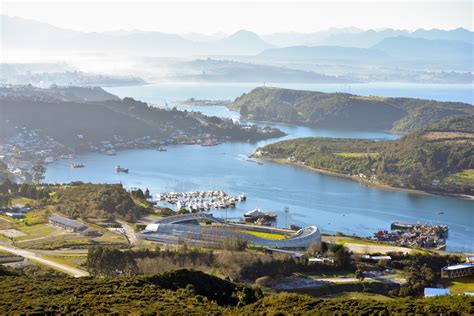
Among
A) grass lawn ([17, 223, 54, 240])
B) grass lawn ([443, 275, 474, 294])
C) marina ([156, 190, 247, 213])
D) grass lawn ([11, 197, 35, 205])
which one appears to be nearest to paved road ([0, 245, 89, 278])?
grass lawn ([17, 223, 54, 240])

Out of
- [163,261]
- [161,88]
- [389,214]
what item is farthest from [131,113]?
[161,88]

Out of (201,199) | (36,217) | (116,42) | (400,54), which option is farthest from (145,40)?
(36,217)

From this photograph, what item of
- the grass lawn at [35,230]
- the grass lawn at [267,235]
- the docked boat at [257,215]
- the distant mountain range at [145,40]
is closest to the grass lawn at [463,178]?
the docked boat at [257,215]

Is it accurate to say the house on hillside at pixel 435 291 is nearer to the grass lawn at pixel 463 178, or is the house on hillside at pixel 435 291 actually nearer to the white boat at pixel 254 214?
the white boat at pixel 254 214

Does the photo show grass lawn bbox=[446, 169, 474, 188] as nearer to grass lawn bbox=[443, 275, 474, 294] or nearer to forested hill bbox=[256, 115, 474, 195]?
forested hill bbox=[256, 115, 474, 195]

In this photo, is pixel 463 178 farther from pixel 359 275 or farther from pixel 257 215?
pixel 359 275

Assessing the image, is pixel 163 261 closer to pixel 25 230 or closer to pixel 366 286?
pixel 366 286
